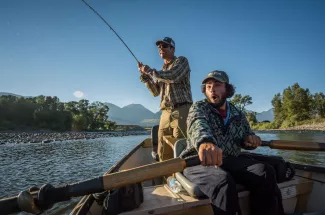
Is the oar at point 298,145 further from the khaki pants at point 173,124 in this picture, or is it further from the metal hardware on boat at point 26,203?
the metal hardware on boat at point 26,203

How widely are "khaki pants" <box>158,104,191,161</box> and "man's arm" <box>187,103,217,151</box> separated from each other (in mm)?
1668

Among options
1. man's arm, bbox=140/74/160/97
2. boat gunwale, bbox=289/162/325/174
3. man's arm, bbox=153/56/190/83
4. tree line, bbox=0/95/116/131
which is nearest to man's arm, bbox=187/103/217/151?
man's arm, bbox=153/56/190/83

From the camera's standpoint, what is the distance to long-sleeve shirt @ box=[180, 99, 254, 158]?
9.42ft

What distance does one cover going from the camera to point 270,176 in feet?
8.36

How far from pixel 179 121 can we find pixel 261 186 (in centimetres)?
249

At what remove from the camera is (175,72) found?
14.6ft

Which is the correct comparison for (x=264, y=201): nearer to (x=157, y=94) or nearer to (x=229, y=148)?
(x=229, y=148)

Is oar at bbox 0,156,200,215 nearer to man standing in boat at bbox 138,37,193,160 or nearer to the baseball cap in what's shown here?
man standing in boat at bbox 138,37,193,160

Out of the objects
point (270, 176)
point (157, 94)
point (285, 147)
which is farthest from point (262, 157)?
point (157, 94)

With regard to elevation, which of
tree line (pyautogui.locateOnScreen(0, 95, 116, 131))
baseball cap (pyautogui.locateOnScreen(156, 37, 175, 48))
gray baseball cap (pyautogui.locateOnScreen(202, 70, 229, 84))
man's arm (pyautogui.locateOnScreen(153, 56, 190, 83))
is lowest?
gray baseball cap (pyautogui.locateOnScreen(202, 70, 229, 84))

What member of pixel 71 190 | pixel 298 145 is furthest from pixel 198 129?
pixel 298 145

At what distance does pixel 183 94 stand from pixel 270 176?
283 centimetres

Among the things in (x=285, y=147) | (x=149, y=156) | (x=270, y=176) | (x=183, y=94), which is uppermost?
(x=183, y=94)

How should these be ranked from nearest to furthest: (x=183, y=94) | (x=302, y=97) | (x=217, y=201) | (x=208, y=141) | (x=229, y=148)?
1. (x=217, y=201)
2. (x=208, y=141)
3. (x=229, y=148)
4. (x=183, y=94)
5. (x=302, y=97)
